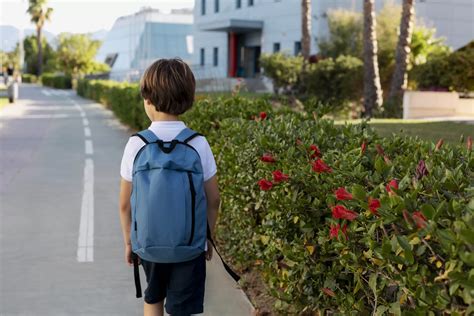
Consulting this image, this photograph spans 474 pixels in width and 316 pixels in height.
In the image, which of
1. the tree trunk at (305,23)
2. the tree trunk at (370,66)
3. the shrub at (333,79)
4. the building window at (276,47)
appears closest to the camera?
the tree trunk at (370,66)

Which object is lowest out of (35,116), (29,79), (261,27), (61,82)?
(35,116)

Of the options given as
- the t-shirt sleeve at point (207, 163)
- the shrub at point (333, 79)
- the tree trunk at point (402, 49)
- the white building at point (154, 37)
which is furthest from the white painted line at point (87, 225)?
the white building at point (154, 37)

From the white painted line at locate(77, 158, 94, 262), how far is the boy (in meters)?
3.06

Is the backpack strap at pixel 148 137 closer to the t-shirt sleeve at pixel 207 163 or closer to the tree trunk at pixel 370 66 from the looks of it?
the t-shirt sleeve at pixel 207 163

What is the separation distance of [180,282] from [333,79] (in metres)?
23.1

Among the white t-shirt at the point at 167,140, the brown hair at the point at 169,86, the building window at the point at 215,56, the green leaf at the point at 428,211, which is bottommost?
the green leaf at the point at 428,211

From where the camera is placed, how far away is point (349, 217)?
8.69 feet

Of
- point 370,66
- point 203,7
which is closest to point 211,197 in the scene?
point 370,66

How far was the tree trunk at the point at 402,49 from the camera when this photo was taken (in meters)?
20.9

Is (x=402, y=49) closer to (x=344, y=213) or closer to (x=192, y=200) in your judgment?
(x=192, y=200)

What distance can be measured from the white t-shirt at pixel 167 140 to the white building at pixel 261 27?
35249 millimetres

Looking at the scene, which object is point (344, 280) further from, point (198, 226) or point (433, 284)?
point (433, 284)

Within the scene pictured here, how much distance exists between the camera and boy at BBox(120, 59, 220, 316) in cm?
316

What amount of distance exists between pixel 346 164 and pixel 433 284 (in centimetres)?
117
